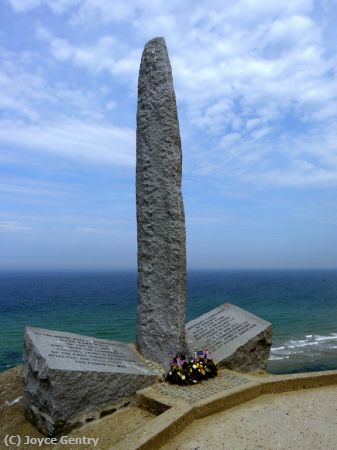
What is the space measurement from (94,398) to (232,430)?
1956 mm

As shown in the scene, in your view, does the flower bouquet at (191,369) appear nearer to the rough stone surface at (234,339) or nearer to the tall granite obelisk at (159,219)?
the tall granite obelisk at (159,219)

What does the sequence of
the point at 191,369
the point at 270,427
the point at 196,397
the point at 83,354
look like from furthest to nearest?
the point at 191,369, the point at 83,354, the point at 196,397, the point at 270,427

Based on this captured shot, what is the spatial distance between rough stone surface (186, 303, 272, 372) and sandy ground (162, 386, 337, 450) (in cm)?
147

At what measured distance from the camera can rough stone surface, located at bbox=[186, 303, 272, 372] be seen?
772 centimetres

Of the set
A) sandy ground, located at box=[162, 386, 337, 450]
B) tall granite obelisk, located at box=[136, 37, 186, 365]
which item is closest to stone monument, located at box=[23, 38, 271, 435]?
tall granite obelisk, located at box=[136, 37, 186, 365]

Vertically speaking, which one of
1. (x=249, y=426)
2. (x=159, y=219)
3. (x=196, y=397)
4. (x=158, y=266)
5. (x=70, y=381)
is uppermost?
(x=159, y=219)

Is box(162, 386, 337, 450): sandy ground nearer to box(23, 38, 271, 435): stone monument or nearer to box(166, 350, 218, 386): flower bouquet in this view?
box(166, 350, 218, 386): flower bouquet

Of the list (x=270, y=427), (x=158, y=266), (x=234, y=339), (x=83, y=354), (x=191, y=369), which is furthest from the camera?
(x=234, y=339)

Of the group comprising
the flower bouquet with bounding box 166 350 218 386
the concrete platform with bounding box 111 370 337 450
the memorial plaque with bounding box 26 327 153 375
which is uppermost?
the memorial plaque with bounding box 26 327 153 375

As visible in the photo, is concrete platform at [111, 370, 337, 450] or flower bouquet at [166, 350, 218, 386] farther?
flower bouquet at [166, 350, 218, 386]

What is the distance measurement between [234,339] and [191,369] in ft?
5.56

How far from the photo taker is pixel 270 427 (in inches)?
200

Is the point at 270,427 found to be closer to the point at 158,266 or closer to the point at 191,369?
the point at 191,369

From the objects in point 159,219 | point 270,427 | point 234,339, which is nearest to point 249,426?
point 270,427
